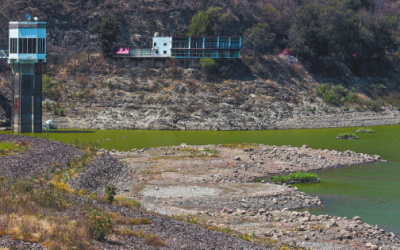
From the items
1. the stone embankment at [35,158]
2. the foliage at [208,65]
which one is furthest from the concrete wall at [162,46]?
the stone embankment at [35,158]

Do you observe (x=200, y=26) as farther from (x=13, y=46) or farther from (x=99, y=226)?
(x=99, y=226)

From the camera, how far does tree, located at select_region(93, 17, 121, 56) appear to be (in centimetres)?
10869

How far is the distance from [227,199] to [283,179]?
10.1 m

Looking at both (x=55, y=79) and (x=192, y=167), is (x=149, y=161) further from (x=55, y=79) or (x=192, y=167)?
(x=55, y=79)

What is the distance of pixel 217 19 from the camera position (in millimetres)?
122688

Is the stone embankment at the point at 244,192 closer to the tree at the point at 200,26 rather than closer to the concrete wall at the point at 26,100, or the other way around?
the concrete wall at the point at 26,100

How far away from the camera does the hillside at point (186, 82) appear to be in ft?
322

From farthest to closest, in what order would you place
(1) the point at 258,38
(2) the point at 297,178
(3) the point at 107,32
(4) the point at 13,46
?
(1) the point at 258,38
(3) the point at 107,32
(4) the point at 13,46
(2) the point at 297,178

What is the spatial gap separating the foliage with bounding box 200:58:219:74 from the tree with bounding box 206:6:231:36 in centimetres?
1605

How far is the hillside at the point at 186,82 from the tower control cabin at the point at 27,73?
32.5ft

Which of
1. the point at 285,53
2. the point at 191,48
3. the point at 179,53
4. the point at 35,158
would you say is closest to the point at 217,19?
the point at 191,48

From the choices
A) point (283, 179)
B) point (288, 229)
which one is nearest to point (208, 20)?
point (283, 179)

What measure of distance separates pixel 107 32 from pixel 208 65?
23.6 meters

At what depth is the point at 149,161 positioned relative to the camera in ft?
179
